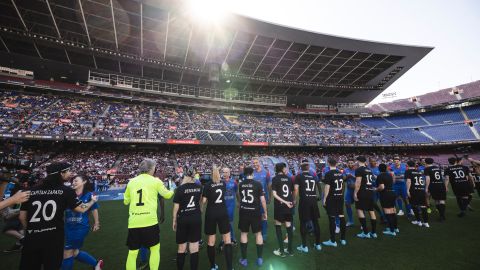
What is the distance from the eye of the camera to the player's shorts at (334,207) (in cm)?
609

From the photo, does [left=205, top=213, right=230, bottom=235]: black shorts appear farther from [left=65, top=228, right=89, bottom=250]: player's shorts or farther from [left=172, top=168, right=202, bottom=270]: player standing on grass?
[left=65, top=228, right=89, bottom=250]: player's shorts

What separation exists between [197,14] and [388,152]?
43886 mm

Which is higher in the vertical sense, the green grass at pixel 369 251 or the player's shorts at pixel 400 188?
the player's shorts at pixel 400 188

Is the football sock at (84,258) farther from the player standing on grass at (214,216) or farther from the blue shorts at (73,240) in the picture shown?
the player standing on grass at (214,216)

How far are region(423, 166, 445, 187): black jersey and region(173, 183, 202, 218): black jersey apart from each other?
8735mm

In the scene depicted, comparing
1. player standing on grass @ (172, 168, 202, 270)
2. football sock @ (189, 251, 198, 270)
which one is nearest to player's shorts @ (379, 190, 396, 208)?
player standing on grass @ (172, 168, 202, 270)

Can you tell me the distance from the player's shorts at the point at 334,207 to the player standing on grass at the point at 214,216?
311 cm

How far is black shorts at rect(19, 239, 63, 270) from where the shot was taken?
3092 millimetres

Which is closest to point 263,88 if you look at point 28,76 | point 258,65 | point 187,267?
point 258,65

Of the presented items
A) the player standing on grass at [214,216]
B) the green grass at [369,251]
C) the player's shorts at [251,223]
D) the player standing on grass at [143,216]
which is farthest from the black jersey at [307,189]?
the player standing on grass at [143,216]

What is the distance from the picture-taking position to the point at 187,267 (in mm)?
5102

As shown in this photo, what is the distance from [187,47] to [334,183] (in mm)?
28156

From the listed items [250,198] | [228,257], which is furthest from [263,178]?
[228,257]

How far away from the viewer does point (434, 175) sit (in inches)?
314
